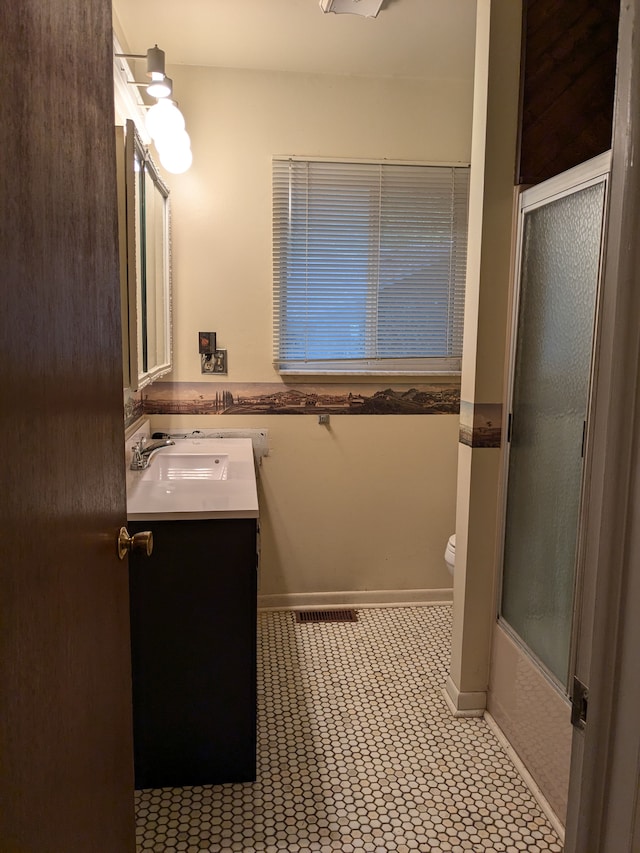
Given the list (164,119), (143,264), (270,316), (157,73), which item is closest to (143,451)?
(143,264)

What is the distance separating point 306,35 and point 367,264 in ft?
3.31

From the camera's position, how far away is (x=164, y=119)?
2.26 meters

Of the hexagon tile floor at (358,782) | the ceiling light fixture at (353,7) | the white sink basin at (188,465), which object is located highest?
the ceiling light fixture at (353,7)

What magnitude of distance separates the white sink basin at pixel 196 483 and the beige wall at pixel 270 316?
31cm

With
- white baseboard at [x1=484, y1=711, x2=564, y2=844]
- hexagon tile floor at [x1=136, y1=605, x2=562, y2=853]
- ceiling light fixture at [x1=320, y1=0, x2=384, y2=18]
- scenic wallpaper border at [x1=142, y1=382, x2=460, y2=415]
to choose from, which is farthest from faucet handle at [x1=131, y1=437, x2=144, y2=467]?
ceiling light fixture at [x1=320, y1=0, x2=384, y2=18]

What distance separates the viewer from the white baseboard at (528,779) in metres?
1.83

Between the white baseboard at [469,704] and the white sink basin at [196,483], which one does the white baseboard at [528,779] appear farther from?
the white sink basin at [196,483]

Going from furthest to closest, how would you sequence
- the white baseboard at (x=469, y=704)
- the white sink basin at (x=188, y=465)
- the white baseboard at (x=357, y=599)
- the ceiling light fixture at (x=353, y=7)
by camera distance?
the white baseboard at (x=357, y=599), the white sink basin at (x=188, y=465), the white baseboard at (x=469, y=704), the ceiling light fixture at (x=353, y=7)

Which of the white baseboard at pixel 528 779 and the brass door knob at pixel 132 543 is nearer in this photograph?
the brass door knob at pixel 132 543

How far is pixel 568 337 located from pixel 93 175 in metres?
Result: 1.44

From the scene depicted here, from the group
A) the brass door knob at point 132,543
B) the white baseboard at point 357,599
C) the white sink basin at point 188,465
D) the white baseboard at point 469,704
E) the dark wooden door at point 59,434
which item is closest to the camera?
the dark wooden door at point 59,434

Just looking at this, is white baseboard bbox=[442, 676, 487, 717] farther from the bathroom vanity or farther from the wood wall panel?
the wood wall panel

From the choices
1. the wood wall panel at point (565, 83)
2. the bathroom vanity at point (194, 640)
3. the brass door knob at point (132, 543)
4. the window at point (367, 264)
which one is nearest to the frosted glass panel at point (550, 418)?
the wood wall panel at point (565, 83)

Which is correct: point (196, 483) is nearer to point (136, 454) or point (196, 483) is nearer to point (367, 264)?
point (136, 454)
